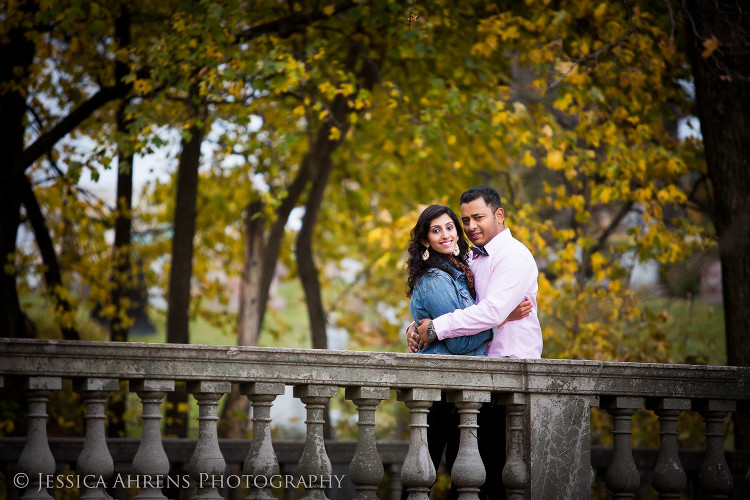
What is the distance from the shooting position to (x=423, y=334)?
4461 mm

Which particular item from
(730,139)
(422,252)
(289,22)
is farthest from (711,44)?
(289,22)

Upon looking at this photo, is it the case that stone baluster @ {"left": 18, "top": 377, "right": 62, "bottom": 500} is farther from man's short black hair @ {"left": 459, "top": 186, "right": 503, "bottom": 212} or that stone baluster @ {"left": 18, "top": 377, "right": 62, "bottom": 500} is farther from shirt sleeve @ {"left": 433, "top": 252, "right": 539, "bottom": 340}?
man's short black hair @ {"left": 459, "top": 186, "right": 503, "bottom": 212}

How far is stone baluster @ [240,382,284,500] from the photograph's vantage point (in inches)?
156

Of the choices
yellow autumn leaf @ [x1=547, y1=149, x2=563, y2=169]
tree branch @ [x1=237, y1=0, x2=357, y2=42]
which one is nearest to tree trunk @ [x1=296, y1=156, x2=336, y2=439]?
tree branch @ [x1=237, y1=0, x2=357, y2=42]

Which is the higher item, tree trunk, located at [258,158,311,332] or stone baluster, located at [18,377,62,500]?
tree trunk, located at [258,158,311,332]

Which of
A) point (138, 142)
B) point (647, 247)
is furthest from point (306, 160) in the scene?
point (647, 247)

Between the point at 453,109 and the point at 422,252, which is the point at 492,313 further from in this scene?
the point at 453,109

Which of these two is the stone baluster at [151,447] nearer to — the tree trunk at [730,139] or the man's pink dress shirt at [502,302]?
the man's pink dress shirt at [502,302]

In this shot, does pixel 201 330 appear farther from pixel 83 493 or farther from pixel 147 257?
pixel 83 493

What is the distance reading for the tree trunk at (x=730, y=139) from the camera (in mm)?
6766

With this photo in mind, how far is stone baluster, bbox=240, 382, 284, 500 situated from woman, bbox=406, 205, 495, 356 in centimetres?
100

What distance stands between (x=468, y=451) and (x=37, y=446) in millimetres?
2142

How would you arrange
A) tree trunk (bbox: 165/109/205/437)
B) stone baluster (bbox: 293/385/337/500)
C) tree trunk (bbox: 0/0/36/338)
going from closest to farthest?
1. stone baluster (bbox: 293/385/337/500)
2. tree trunk (bbox: 0/0/36/338)
3. tree trunk (bbox: 165/109/205/437)

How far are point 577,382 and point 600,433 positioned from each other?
888cm
